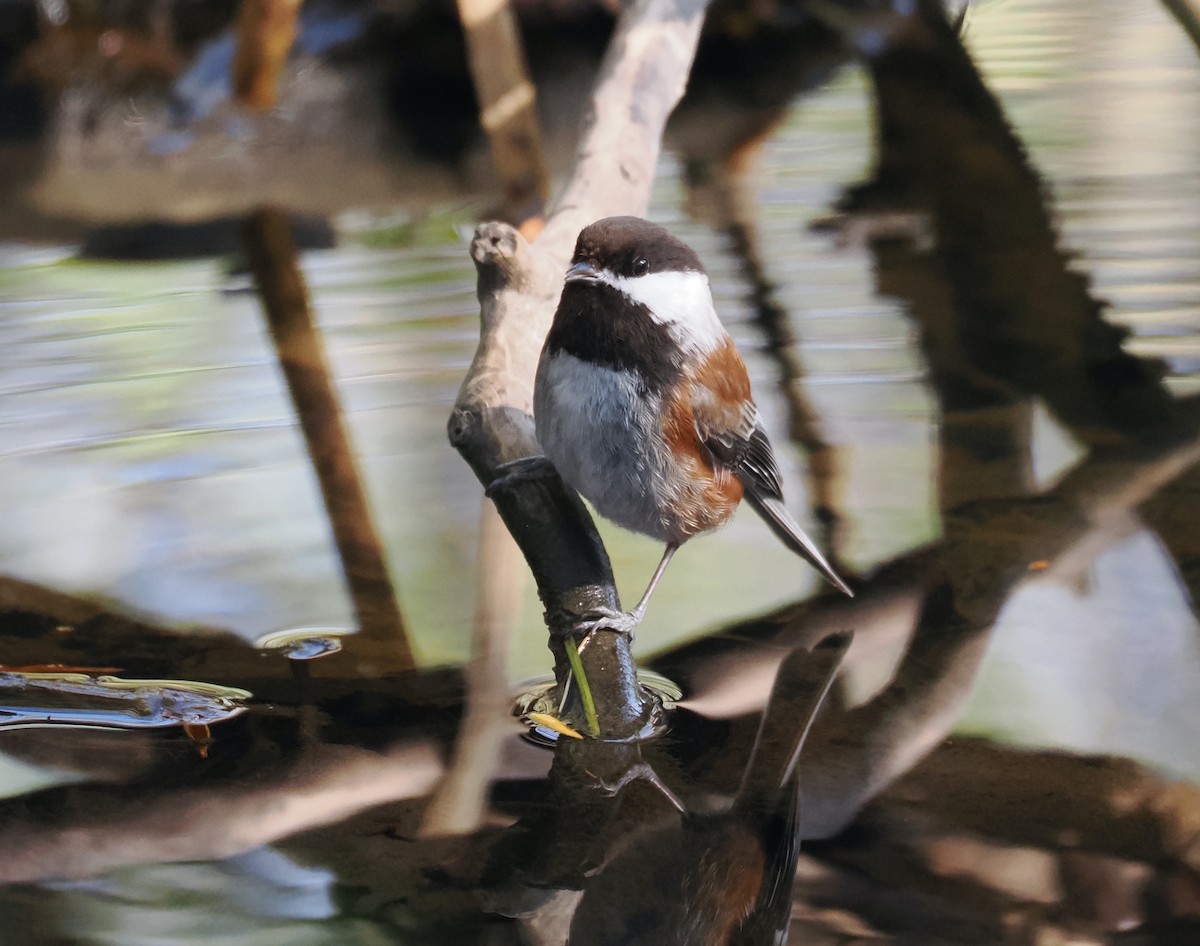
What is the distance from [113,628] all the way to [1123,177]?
6001 millimetres

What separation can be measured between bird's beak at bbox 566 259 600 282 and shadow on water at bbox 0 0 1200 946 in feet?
3.07

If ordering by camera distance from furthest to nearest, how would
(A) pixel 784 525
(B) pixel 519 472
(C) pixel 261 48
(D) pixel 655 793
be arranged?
1. (C) pixel 261 48
2. (A) pixel 784 525
3. (B) pixel 519 472
4. (D) pixel 655 793

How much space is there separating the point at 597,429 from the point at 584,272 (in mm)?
312

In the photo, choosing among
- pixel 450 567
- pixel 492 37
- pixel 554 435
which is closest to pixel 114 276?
pixel 492 37

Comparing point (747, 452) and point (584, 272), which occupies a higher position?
point (584, 272)

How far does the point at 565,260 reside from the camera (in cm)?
338

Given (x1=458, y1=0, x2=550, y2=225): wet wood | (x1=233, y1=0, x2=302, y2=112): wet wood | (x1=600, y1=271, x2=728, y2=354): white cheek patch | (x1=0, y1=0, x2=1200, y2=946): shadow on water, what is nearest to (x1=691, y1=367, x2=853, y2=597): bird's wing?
(x1=600, y1=271, x2=728, y2=354): white cheek patch

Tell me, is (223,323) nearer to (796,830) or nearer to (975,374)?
(975,374)

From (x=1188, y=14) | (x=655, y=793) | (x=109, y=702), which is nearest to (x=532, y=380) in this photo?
(x=655, y=793)

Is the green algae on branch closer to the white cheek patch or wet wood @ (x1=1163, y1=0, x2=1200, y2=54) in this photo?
the white cheek patch

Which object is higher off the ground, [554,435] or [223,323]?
[554,435]

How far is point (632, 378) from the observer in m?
2.72

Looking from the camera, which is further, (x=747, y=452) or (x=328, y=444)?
(x=328, y=444)

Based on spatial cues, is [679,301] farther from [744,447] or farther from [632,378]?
[744,447]
